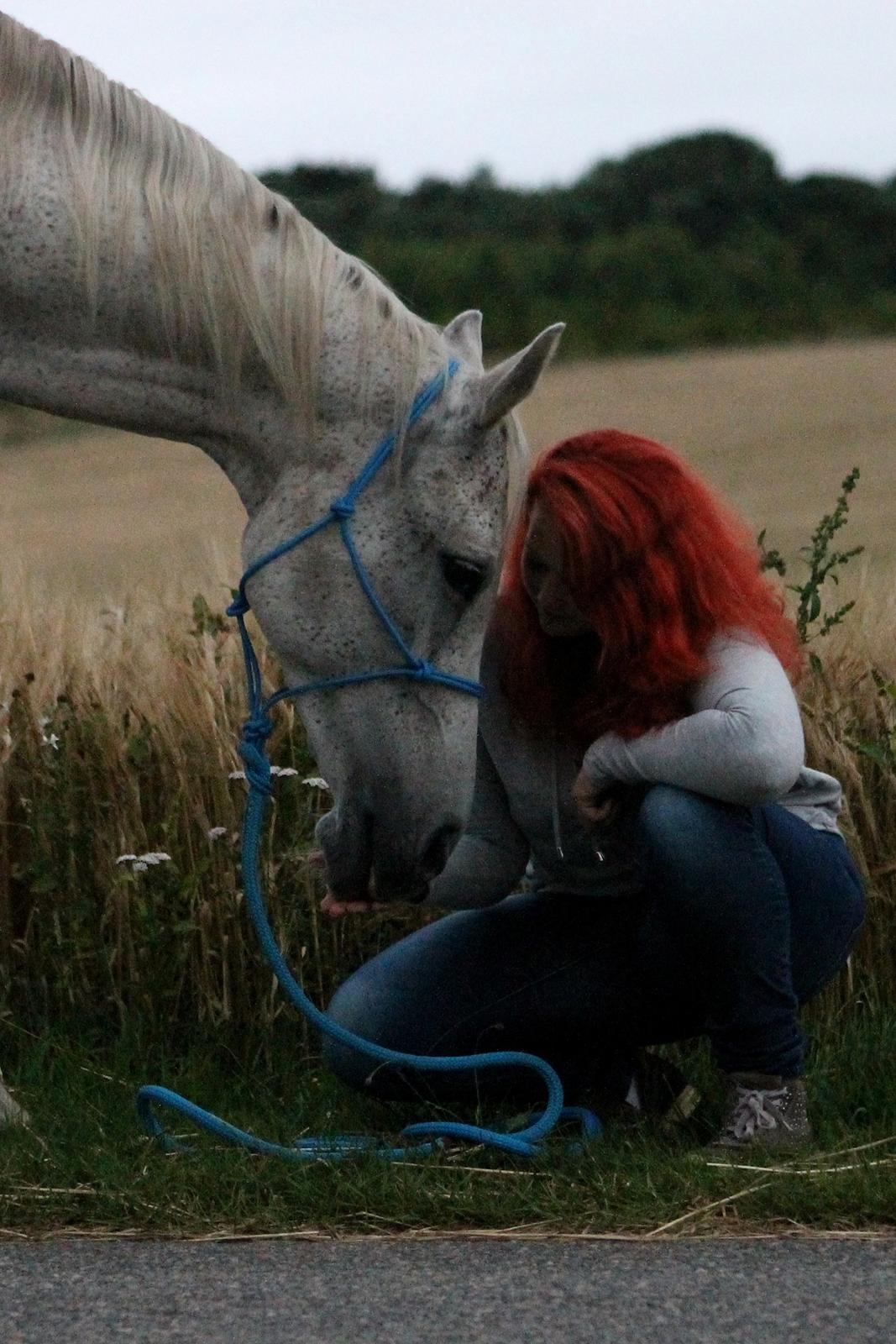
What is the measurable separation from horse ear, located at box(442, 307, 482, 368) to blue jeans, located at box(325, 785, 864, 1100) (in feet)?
2.82

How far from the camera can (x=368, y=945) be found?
4.25 meters

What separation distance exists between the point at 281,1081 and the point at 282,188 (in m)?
1.86

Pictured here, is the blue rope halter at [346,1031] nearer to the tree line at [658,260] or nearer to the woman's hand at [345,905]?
the woman's hand at [345,905]

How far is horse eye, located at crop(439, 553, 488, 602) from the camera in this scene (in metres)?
3.18

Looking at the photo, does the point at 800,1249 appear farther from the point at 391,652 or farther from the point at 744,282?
the point at 744,282

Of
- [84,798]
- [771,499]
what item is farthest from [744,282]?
[84,798]

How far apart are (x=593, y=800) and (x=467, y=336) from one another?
0.89m

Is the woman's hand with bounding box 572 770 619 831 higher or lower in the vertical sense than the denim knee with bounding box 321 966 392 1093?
higher

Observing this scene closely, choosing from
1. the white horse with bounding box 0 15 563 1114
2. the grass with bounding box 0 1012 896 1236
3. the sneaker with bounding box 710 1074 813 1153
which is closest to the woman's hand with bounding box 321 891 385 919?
the white horse with bounding box 0 15 563 1114

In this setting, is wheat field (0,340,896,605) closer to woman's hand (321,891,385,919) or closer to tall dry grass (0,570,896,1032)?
tall dry grass (0,570,896,1032)

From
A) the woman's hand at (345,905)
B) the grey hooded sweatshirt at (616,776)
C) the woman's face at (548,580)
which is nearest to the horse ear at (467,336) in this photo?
the woman's face at (548,580)

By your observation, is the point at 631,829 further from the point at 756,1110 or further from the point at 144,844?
the point at 144,844

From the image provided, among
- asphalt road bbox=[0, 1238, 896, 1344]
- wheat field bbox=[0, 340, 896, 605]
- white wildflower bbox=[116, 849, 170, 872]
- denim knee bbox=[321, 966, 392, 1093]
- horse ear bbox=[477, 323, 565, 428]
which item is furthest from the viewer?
wheat field bbox=[0, 340, 896, 605]

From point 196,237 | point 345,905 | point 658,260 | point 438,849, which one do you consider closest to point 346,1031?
point 345,905
